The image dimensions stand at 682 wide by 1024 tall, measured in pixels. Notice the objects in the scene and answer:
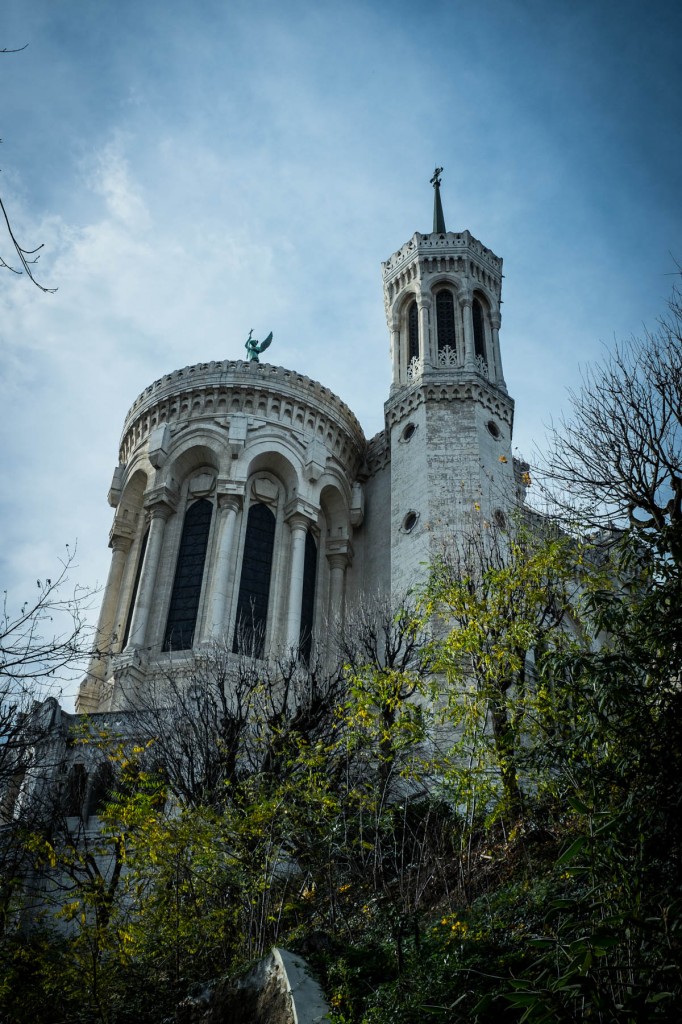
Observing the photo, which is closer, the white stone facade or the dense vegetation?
the dense vegetation

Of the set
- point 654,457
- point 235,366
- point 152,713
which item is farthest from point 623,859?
point 235,366

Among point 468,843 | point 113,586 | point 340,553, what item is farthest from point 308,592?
point 468,843

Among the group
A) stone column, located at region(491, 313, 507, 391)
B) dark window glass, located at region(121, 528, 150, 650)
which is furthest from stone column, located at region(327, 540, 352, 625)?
stone column, located at region(491, 313, 507, 391)

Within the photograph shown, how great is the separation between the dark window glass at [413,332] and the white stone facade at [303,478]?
0.23ft

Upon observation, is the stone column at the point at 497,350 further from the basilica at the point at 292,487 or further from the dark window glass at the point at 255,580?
the dark window glass at the point at 255,580

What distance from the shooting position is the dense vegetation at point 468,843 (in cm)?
609

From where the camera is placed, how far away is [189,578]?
22766mm

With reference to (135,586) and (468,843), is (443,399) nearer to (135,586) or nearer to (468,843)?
(135,586)

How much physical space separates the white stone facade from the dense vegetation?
680cm

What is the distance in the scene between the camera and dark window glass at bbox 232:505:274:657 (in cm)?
2127

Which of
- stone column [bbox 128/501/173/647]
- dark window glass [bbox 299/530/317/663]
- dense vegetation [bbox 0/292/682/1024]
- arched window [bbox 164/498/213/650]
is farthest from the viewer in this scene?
dark window glass [bbox 299/530/317/663]

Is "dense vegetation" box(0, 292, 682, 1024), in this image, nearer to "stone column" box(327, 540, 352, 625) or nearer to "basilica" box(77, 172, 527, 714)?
"basilica" box(77, 172, 527, 714)

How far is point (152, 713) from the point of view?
16.5 meters

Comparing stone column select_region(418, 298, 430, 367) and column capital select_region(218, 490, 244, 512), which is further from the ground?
stone column select_region(418, 298, 430, 367)
